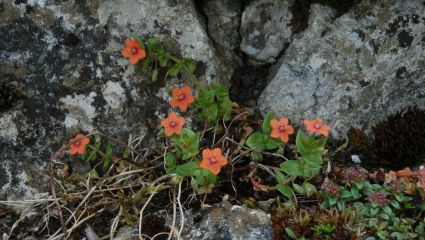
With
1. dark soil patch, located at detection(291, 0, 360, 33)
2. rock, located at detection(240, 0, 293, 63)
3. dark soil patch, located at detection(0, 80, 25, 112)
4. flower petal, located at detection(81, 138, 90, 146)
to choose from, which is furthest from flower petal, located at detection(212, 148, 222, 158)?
dark soil patch, located at detection(0, 80, 25, 112)

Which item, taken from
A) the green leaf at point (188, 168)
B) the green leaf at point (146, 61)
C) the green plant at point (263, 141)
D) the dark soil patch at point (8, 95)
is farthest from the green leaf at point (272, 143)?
the dark soil patch at point (8, 95)

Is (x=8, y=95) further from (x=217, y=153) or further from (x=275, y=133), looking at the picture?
(x=275, y=133)

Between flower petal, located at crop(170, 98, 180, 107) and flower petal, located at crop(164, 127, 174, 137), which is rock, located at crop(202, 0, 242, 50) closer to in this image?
flower petal, located at crop(170, 98, 180, 107)

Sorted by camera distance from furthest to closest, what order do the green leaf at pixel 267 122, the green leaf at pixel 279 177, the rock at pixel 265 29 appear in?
the rock at pixel 265 29, the green leaf at pixel 267 122, the green leaf at pixel 279 177

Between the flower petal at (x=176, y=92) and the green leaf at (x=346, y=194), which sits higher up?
the flower petal at (x=176, y=92)

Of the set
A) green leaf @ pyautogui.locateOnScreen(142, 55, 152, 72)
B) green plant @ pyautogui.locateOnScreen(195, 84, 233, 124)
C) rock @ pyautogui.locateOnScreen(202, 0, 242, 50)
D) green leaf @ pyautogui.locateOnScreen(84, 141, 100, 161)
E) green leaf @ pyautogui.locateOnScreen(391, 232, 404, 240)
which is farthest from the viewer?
rock @ pyautogui.locateOnScreen(202, 0, 242, 50)

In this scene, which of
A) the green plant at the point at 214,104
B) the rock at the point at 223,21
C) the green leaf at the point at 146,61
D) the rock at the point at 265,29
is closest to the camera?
the green plant at the point at 214,104

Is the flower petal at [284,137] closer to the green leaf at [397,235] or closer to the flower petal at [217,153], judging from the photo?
the flower petal at [217,153]
